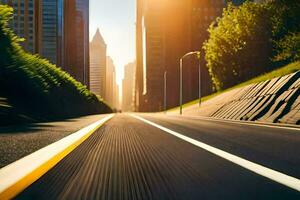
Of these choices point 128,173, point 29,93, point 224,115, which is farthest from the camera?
point 224,115

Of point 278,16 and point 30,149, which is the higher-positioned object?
point 278,16

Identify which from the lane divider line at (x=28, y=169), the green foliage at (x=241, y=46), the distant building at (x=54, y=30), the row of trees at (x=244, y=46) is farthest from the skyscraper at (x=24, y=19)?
the lane divider line at (x=28, y=169)

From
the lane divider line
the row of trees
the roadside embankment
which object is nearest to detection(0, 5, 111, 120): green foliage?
the roadside embankment

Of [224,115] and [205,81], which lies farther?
[205,81]

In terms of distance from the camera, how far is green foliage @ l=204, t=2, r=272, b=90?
188 ft

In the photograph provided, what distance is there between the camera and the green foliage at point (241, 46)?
57438mm

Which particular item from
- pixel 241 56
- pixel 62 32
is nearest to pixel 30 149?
pixel 241 56

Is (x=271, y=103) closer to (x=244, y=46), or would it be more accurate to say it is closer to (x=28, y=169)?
(x=28, y=169)

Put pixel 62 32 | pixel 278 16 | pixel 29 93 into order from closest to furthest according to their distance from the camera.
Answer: pixel 29 93, pixel 278 16, pixel 62 32

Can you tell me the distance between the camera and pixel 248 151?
809 cm

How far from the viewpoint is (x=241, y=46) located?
5900 centimetres

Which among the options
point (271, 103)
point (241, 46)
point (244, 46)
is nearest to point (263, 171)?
point (271, 103)

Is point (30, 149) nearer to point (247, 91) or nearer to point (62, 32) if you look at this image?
point (247, 91)

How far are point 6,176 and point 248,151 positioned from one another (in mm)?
4343
